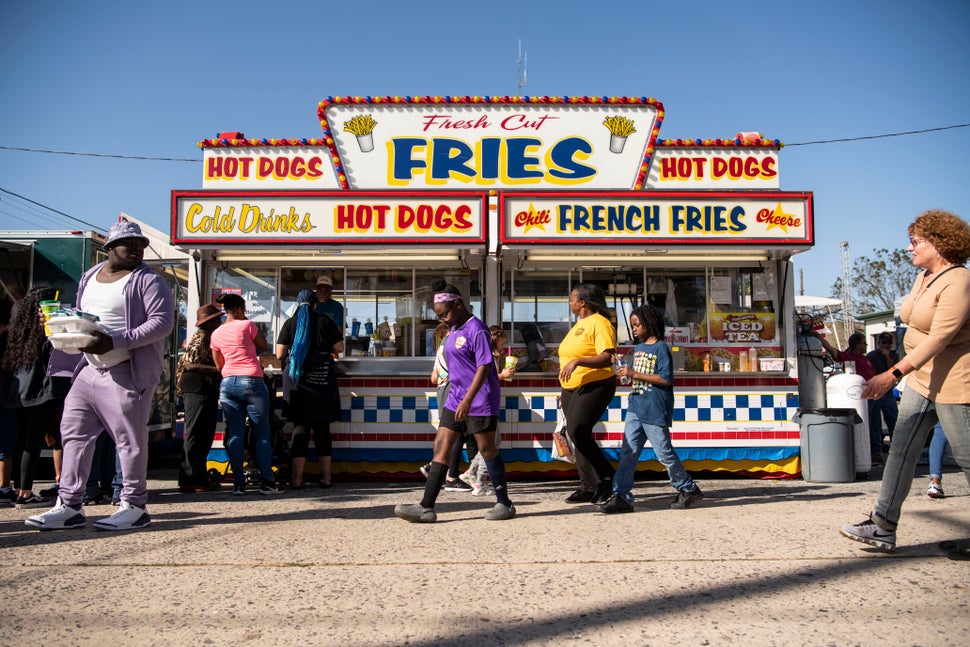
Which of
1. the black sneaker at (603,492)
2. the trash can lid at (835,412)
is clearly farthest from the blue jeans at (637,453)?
the trash can lid at (835,412)

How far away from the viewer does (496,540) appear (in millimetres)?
5121

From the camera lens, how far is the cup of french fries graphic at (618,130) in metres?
9.22

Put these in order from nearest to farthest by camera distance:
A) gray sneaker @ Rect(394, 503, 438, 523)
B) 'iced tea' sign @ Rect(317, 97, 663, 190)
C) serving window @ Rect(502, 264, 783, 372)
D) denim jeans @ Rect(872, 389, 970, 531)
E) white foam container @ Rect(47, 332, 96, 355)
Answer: denim jeans @ Rect(872, 389, 970, 531)
white foam container @ Rect(47, 332, 96, 355)
gray sneaker @ Rect(394, 503, 438, 523)
serving window @ Rect(502, 264, 783, 372)
'iced tea' sign @ Rect(317, 97, 663, 190)

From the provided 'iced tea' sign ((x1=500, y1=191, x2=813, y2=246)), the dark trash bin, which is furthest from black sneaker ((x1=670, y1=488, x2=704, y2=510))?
'iced tea' sign ((x1=500, y1=191, x2=813, y2=246))

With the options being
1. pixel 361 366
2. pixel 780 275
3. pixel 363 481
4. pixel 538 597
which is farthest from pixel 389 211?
pixel 538 597

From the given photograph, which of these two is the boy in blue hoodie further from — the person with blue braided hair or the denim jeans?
the person with blue braided hair

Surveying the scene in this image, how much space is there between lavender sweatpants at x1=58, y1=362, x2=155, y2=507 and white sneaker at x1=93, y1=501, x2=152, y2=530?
18 centimetres

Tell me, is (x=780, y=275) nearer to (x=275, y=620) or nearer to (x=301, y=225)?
(x=301, y=225)

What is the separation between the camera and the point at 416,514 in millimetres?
5645

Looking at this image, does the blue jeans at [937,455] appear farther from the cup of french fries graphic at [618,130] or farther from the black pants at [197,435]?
the black pants at [197,435]

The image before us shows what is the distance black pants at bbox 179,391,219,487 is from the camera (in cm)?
741

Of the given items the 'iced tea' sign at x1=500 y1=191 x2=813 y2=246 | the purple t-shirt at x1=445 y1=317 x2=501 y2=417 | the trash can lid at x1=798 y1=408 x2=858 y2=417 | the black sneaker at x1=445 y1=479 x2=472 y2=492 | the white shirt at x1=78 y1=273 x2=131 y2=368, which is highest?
the 'iced tea' sign at x1=500 y1=191 x2=813 y2=246

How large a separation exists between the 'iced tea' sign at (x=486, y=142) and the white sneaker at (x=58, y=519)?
197 inches

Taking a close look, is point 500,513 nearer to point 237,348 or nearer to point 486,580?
point 486,580
